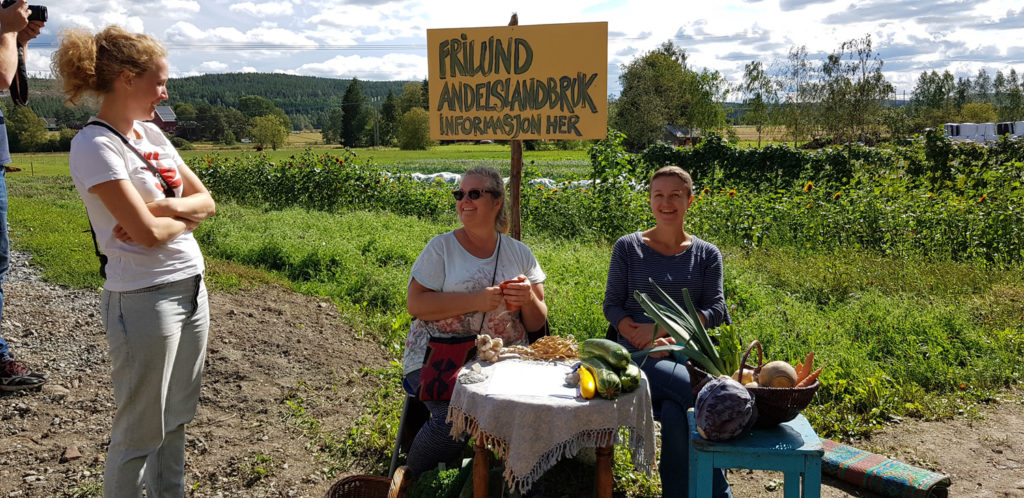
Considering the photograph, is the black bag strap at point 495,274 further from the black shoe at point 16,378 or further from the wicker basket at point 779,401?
the black shoe at point 16,378

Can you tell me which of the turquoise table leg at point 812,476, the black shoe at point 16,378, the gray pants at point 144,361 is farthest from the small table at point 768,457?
the black shoe at point 16,378

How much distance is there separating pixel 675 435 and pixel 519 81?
2.37 m

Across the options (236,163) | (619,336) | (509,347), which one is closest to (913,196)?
(619,336)

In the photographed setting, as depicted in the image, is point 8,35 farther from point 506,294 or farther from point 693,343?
point 693,343

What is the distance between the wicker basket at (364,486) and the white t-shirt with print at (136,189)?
1.12 m

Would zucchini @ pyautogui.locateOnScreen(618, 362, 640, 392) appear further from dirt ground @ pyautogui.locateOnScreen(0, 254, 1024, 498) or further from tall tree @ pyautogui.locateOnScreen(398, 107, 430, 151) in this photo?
tall tree @ pyautogui.locateOnScreen(398, 107, 430, 151)

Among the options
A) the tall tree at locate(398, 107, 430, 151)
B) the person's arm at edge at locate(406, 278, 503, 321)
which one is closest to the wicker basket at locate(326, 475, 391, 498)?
the person's arm at edge at locate(406, 278, 503, 321)

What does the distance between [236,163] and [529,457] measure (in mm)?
14132

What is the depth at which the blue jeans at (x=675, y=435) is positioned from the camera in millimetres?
3236

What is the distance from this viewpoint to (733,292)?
631cm

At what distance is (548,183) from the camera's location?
1289 cm

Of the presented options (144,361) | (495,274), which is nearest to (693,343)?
(495,274)

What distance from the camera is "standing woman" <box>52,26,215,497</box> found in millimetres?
2438

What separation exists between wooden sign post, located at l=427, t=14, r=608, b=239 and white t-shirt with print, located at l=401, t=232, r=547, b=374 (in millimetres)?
Answer: 1242
